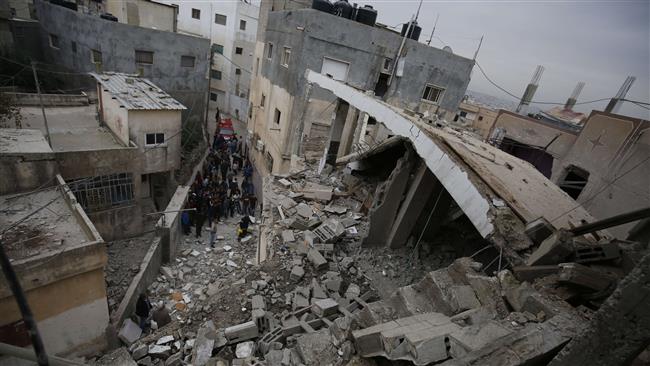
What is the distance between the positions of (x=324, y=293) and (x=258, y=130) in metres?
15.3

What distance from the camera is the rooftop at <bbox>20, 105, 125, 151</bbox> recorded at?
Result: 12.1m

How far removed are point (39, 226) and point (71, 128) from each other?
774cm

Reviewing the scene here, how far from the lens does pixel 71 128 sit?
Result: 43.7 feet

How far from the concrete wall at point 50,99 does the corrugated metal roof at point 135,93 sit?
253 cm

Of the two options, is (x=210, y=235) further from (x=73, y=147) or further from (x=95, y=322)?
(x=73, y=147)

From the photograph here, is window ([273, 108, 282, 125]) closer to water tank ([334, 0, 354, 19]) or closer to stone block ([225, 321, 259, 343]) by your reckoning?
water tank ([334, 0, 354, 19])

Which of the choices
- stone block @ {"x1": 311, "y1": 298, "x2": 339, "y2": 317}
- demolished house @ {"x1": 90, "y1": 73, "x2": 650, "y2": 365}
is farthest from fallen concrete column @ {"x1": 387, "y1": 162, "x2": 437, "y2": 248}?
stone block @ {"x1": 311, "y1": 298, "x2": 339, "y2": 317}

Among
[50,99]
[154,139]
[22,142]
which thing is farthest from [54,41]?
[22,142]

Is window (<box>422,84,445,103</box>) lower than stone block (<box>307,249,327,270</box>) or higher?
higher

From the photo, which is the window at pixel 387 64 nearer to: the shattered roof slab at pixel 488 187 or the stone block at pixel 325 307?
the shattered roof slab at pixel 488 187

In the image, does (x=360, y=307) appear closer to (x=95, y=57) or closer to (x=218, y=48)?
(x=95, y=57)

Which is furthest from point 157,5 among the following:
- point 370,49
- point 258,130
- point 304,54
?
point 370,49

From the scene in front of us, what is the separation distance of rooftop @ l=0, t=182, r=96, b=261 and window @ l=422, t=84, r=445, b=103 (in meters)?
17.1

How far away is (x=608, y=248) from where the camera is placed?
161 inches
